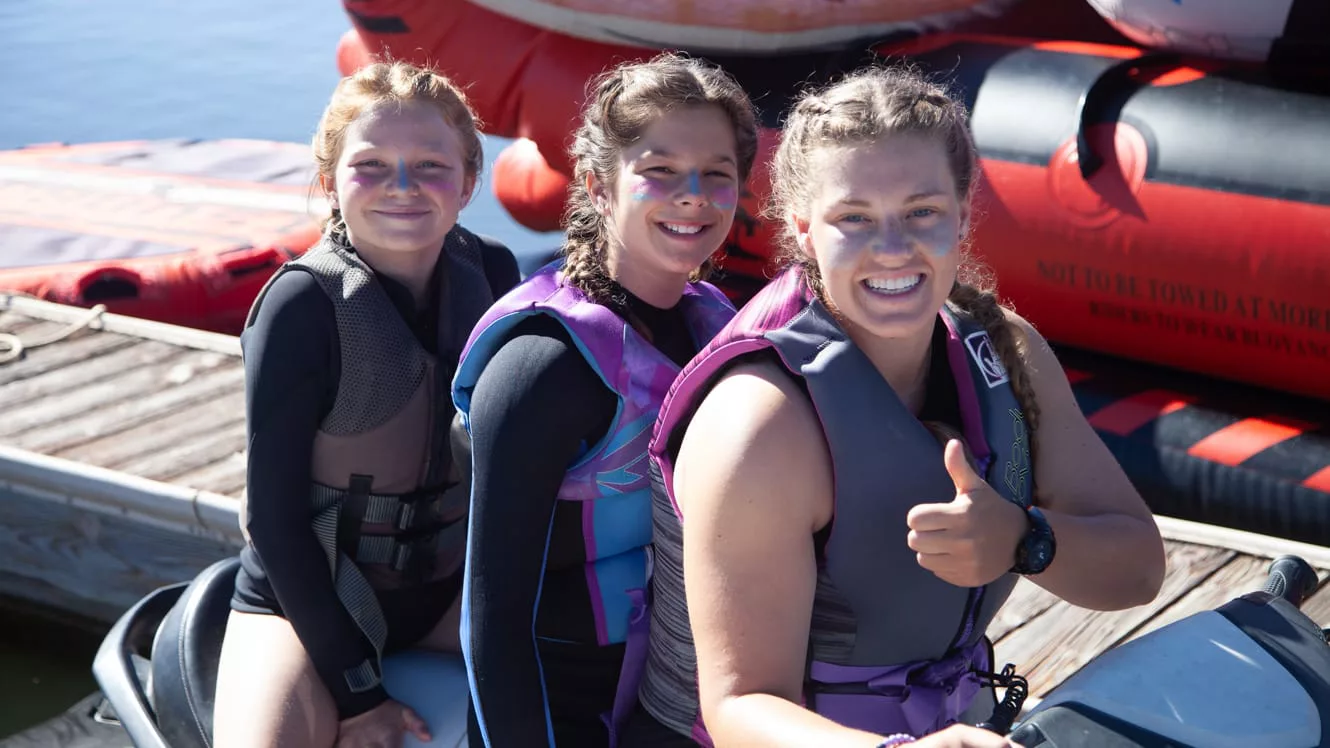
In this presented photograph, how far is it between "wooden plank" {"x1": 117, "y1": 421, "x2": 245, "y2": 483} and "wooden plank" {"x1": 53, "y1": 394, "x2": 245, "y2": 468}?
2cm

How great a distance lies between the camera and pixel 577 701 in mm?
1456

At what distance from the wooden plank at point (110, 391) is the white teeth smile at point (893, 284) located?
241 cm

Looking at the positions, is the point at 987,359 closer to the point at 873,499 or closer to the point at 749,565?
the point at 873,499

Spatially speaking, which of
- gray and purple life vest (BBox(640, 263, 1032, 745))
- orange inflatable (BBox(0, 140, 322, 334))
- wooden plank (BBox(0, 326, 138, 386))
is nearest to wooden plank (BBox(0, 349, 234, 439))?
wooden plank (BBox(0, 326, 138, 386))

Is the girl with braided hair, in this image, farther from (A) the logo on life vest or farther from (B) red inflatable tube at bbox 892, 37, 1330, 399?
(B) red inflatable tube at bbox 892, 37, 1330, 399

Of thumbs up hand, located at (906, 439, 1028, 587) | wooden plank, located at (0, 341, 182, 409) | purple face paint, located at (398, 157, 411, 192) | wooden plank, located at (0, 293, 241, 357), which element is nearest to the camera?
thumbs up hand, located at (906, 439, 1028, 587)

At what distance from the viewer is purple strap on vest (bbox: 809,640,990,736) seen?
1.22m

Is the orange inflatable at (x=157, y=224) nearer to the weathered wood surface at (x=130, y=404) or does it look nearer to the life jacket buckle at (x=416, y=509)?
the weathered wood surface at (x=130, y=404)

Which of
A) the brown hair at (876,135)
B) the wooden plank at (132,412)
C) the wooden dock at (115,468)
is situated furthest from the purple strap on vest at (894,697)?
the wooden plank at (132,412)

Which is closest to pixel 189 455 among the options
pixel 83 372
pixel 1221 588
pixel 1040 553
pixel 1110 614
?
pixel 83 372

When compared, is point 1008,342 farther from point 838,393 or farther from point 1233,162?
point 1233,162

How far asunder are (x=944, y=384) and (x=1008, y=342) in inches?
3.5

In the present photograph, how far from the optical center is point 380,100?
172 cm

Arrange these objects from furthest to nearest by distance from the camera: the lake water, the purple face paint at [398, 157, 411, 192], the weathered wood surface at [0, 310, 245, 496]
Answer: the lake water < the weathered wood surface at [0, 310, 245, 496] < the purple face paint at [398, 157, 411, 192]
